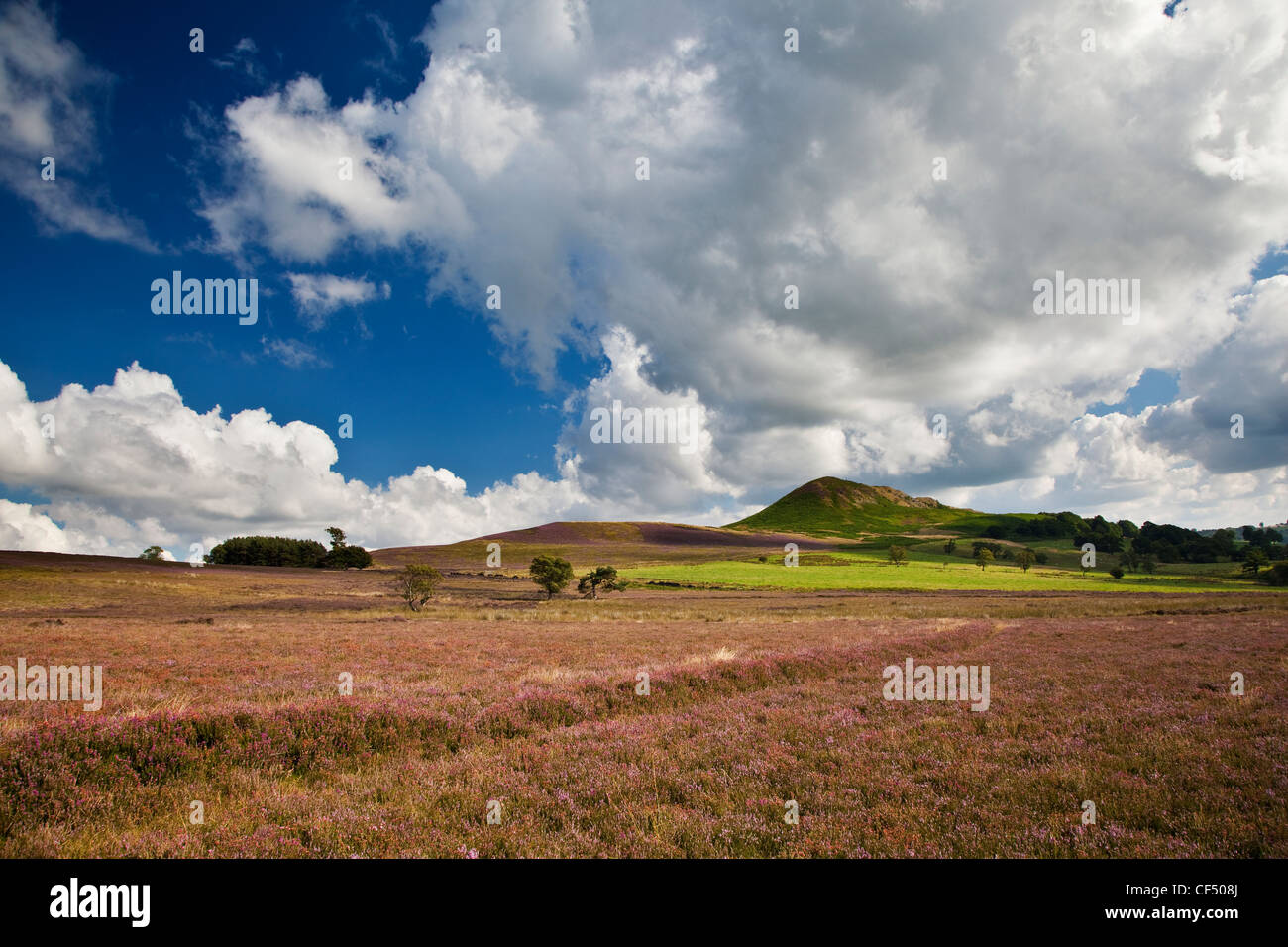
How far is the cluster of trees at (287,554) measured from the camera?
429ft

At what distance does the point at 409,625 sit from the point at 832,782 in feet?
116

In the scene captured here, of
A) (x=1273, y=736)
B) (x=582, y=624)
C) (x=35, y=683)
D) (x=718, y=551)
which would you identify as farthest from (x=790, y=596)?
(x=718, y=551)

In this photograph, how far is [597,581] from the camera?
7262cm

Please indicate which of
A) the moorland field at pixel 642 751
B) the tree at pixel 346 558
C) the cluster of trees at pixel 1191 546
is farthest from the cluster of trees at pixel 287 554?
the cluster of trees at pixel 1191 546

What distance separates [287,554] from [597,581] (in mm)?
101032

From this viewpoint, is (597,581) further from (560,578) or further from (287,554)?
(287,554)

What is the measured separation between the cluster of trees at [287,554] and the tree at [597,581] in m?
83.0

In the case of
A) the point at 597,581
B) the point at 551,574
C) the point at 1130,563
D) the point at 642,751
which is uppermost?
the point at 642,751

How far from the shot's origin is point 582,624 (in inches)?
1625

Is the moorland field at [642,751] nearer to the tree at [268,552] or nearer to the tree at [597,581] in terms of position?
the tree at [597,581]

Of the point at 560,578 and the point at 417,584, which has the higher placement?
the point at 417,584

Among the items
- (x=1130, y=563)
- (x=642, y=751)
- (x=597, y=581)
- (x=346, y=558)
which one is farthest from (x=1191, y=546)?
(x=346, y=558)

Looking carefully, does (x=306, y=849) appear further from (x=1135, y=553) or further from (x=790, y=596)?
(x=1135, y=553)
